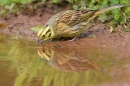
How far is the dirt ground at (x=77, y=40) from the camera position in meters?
7.63

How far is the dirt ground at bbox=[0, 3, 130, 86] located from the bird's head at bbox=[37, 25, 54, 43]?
5.3 inches

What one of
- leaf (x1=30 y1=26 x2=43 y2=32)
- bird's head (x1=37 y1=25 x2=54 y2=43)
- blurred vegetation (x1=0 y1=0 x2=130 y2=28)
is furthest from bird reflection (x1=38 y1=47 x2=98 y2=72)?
blurred vegetation (x1=0 y1=0 x2=130 y2=28)

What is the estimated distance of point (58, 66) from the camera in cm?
666

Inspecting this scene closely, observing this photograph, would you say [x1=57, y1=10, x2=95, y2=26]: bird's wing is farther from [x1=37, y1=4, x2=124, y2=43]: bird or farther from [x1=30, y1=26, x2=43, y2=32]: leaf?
[x1=30, y1=26, x2=43, y2=32]: leaf

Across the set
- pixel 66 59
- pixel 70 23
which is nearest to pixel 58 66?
pixel 66 59

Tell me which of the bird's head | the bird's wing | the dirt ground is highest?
the bird's wing

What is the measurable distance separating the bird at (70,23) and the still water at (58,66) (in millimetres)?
447

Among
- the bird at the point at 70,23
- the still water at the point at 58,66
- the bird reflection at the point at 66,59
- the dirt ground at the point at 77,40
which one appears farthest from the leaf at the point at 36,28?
the bird reflection at the point at 66,59

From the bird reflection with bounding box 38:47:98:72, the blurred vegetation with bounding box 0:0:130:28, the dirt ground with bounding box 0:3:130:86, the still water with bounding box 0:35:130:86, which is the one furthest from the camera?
the blurred vegetation with bounding box 0:0:130:28

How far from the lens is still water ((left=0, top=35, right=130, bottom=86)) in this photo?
584cm

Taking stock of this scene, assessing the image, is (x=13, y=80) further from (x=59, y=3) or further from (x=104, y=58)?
(x=59, y=3)

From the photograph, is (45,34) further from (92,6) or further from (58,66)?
(58,66)

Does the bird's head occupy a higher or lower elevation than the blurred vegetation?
lower

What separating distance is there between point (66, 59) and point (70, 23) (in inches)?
54.8
